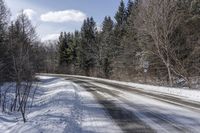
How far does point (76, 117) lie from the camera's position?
1184cm

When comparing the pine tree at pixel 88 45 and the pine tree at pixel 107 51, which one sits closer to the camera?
the pine tree at pixel 107 51

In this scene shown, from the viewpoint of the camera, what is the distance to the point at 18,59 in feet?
42.8

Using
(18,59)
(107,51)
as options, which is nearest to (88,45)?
(107,51)

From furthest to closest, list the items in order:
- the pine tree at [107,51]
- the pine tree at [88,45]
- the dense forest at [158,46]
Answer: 1. the pine tree at [88,45]
2. the pine tree at [107,51]
3. the dense forest at [158,46]

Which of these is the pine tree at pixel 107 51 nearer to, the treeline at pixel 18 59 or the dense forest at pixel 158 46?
the dense forest at pixel 158 46

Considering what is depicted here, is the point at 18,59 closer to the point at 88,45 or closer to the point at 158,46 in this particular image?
the point at 158,46

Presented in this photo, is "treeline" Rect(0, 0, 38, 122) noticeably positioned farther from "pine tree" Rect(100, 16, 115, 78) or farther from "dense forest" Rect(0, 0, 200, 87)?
"pine tree" Rect(100, 16, 115, 78)

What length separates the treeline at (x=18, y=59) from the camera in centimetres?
1307

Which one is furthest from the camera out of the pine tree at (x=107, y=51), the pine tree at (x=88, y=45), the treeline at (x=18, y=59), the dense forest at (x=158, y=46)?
the pine tree at (x=88, y=45)

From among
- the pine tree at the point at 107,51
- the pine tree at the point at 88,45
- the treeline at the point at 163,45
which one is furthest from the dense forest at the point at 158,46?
the pine tree at the point at 88,45

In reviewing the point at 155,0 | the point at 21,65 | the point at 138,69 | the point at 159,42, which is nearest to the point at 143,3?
the point at 155,0

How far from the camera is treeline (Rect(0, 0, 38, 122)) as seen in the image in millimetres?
13070

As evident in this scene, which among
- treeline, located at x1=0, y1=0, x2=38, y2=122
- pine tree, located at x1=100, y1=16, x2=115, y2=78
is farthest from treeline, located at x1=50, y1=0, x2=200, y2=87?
treeline, located at x1=0, y1=0, x2=38, y2=122

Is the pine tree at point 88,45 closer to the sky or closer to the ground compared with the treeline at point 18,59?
closer to the sky
